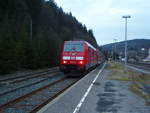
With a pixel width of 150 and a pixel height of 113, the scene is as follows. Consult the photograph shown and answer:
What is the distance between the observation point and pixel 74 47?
26016 mm

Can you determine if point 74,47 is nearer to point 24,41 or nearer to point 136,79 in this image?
point 136,79

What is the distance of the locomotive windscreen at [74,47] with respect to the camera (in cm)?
2573

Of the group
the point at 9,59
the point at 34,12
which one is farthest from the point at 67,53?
the point at 34,12

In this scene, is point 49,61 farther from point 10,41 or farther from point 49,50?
point 10,41

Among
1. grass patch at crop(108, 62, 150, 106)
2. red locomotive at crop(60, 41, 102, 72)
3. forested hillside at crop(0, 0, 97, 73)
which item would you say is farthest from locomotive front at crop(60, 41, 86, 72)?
Result: forested hillside at crop(0, 0, 97, 73)

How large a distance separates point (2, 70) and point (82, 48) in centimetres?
903

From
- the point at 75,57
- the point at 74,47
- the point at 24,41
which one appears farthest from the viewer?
the point at 24,41

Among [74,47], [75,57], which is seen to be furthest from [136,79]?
[74,47]

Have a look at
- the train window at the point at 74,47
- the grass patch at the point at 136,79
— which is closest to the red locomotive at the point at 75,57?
the train window at the point at 74,47

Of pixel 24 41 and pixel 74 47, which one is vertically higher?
pixel 24 41

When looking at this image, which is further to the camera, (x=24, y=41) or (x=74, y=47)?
(x=24, y=41)

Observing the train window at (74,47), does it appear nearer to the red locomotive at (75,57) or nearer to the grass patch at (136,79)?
the red locomotive at (75,57)

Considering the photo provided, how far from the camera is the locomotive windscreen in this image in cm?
2573

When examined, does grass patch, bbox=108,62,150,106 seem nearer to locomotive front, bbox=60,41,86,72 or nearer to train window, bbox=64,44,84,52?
locomotive front, bbox=60,41,86,72
